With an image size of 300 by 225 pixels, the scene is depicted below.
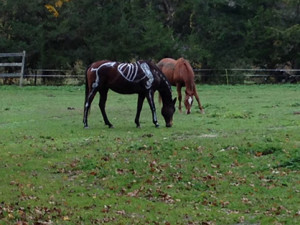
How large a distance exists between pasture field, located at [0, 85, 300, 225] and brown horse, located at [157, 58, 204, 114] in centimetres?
207

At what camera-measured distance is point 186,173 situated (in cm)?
991

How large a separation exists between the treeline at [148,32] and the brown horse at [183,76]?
1567 centimetres

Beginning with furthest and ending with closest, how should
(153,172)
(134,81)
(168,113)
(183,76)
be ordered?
1. (183,76)
2. (168,113)
3. (134,81)
4. (153,172)

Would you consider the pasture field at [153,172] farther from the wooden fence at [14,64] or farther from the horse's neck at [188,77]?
the wooden fence at [14,64]

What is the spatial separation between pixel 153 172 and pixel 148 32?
94.1 feet

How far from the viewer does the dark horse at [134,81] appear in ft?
52.5

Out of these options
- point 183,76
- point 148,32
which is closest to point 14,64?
point 148,32

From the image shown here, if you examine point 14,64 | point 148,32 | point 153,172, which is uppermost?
point 148,32

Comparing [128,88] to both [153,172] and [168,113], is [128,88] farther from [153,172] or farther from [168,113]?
[153,172]

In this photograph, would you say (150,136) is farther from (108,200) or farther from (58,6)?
(58,6)

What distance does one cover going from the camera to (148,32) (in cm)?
3816

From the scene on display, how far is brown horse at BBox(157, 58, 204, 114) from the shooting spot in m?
19.9

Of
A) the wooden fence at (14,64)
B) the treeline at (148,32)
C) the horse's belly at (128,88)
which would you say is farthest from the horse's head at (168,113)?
the treeline at (148,32)

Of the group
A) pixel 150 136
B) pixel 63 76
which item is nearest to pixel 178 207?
pixel 150 136
